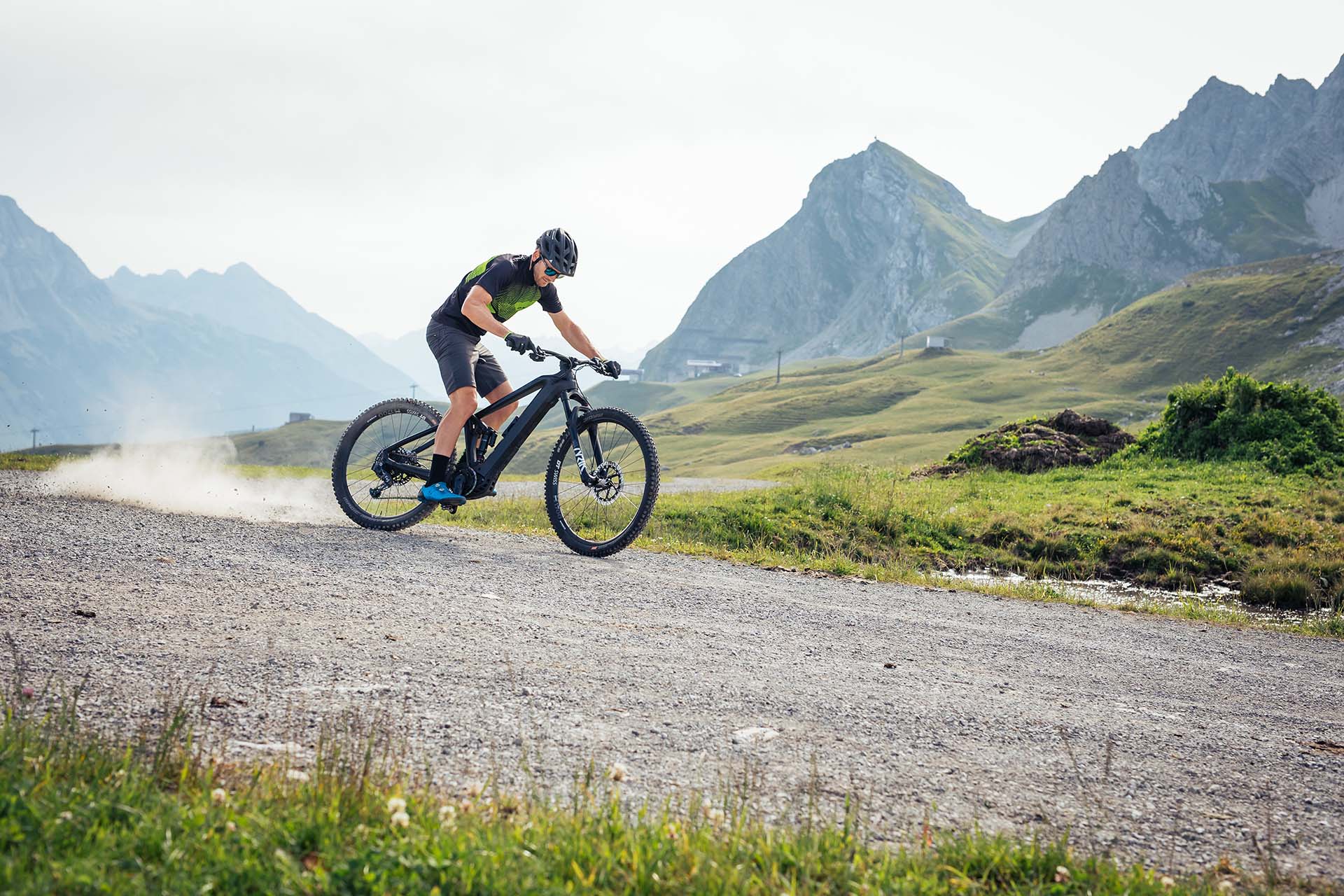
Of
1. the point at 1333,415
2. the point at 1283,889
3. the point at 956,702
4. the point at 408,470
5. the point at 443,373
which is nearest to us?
the point at 1283,889

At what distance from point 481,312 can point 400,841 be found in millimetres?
8408

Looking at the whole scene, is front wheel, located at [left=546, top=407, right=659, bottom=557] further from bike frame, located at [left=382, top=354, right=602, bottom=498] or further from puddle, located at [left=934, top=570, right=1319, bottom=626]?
puddle, located at [left=934, top=570, right=1319, bottom=626]

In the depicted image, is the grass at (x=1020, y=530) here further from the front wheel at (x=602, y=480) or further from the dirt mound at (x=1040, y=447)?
the dirt mound at (x=1040, y=447)

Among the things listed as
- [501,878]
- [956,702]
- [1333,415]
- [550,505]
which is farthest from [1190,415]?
[501,878]

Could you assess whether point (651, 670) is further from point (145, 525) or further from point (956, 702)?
point (145, 525)

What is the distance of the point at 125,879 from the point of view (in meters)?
2.64

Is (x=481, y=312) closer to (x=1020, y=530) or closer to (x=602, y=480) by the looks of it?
(x=602, y=480)

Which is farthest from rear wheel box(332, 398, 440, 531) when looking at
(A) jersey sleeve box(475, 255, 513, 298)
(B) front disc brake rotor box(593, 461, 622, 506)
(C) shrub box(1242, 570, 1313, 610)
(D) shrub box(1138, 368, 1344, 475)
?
(D) shrub box(1138, 368, 1344, 475)

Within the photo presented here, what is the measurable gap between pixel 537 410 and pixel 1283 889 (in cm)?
891

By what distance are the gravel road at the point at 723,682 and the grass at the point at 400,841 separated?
0.33 metres

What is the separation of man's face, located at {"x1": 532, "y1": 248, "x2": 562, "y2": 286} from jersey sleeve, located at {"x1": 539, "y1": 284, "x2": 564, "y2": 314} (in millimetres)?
141

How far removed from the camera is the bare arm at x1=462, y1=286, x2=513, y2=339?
34.9 ft

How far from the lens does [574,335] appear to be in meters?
12.0

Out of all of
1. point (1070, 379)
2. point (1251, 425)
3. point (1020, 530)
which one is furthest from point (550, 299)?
point (1070, 379)
